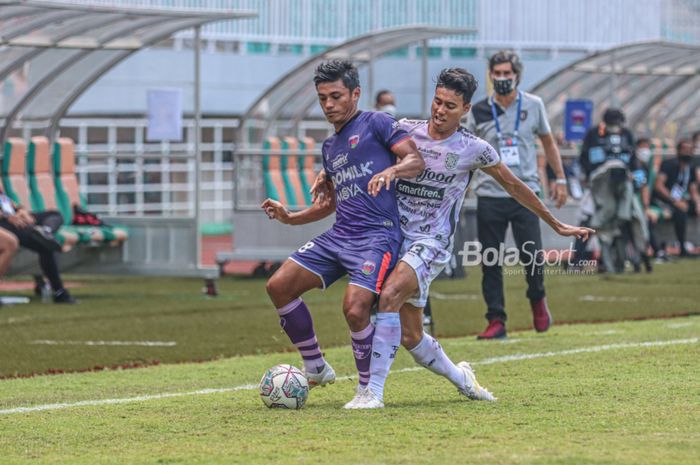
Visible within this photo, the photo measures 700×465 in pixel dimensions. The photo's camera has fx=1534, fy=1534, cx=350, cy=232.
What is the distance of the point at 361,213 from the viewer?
844cm

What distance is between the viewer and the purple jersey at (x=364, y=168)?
8.44 m

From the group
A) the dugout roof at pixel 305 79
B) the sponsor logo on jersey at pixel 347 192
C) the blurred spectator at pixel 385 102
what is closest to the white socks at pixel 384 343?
the sponsor logo on jersey at pixel 347 192

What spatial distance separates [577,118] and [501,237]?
47.0 ft

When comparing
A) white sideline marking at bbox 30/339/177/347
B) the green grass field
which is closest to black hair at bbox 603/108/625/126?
the green grass field

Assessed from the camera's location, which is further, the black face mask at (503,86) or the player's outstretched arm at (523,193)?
the black face mask at (503,86)

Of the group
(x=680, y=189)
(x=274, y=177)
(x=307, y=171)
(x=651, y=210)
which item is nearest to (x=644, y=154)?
(x=651, y=210)

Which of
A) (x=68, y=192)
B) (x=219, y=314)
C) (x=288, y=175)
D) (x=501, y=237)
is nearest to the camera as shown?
(x=501, y=237)

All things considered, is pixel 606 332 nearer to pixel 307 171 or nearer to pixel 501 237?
pixel 501 237

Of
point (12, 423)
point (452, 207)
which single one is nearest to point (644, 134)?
point (452, 207)

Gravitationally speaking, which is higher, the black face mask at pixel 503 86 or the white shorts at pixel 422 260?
the black face mask at pixel 503 86

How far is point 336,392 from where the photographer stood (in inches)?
362

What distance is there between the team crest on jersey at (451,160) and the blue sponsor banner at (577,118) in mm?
17770

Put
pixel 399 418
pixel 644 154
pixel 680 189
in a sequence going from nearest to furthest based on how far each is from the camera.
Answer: pixel 399 418 < pixel 644 154 < pixel 680 189

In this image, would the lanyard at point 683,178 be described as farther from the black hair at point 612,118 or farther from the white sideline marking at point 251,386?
the white sideline marking at point 251,386
